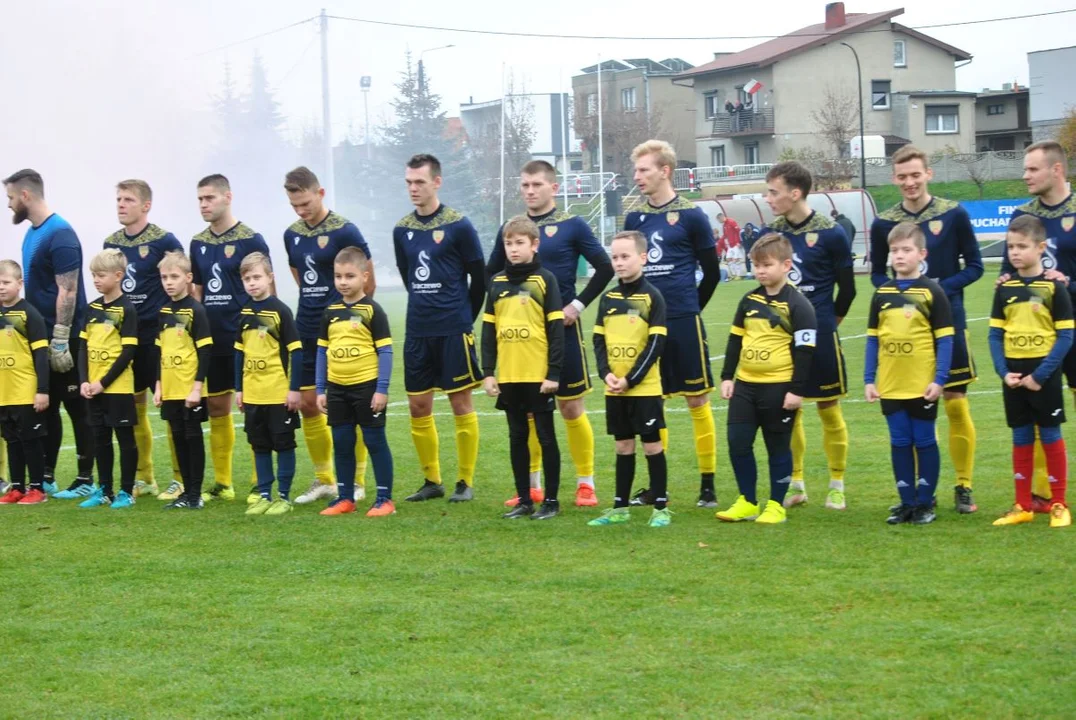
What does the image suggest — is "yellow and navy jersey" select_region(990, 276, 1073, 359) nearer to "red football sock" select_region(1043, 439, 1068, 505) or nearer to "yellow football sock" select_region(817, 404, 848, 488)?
"red football sock" select_region(1043, 439, 1068, 505)

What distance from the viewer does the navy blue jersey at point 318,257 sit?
868cm

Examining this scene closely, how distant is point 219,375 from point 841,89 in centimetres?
7187

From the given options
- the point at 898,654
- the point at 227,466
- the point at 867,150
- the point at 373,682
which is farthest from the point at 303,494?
the point at 867,150

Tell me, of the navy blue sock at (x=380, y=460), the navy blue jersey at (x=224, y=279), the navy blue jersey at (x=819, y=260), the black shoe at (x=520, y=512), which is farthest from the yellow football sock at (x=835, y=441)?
the navy blue jersey at (x=224, y=279)

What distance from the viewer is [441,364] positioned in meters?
8.61

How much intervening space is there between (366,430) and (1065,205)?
4414 millimetres

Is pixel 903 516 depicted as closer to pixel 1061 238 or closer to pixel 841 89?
pixel 1061 238

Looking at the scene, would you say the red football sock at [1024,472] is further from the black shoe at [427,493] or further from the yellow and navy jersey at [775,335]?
the black shoe at [427,493]

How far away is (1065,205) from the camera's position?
7.49m

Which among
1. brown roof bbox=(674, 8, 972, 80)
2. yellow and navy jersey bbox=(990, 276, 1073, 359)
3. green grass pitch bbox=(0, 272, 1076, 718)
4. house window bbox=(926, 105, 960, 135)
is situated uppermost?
brown roof bbox=(674, 8, 972, 80)

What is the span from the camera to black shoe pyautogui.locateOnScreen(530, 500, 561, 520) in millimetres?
7834

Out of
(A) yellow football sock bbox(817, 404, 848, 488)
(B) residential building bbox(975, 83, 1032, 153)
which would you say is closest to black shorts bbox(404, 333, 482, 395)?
(A) yellow football sock bbox(817, 404, 848, 488)

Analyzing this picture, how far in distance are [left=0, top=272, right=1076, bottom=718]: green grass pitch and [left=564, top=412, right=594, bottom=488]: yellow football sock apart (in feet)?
1.30

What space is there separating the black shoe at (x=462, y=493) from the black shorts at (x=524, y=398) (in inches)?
35.4
